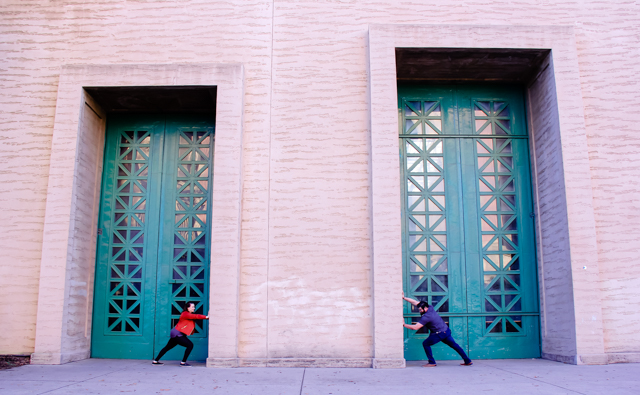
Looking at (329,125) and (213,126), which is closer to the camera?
(329,125)

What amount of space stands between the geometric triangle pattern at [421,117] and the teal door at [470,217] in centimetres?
2

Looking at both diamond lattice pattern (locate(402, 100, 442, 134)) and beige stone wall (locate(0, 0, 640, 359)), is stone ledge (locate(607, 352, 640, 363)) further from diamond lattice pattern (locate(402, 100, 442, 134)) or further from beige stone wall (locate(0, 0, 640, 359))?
diamond lattice pattern (locate(402, 100, 442, 134))

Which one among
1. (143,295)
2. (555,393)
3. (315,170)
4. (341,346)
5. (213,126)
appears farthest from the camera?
(213,126)

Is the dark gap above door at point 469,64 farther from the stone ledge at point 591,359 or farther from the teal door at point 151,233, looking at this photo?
the stone ledge at point 591,359

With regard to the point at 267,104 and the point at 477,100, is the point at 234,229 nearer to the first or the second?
the point at 267,104

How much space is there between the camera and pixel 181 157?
9.95 meters

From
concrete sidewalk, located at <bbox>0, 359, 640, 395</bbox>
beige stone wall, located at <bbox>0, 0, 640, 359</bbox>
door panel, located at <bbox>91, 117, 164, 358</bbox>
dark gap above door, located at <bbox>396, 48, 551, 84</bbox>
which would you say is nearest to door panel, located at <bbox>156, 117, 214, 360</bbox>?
door panel, located at <bbox>91, 117, 164, 358</bbox>

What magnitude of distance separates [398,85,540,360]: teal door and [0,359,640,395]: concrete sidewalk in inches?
36.9

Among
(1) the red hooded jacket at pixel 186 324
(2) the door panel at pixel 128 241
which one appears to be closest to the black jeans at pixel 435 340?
(1) the red hooded jacket at pixel 186 324

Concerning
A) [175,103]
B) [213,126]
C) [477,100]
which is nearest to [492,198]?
[477,100]

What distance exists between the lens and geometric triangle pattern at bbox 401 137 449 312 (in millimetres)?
9367

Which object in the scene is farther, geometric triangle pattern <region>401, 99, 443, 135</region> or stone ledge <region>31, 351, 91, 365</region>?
geometric triangle pattern <region>401, 99, 443, 135</region>

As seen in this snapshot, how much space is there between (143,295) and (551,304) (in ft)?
26.6

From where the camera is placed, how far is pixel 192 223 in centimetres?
971
